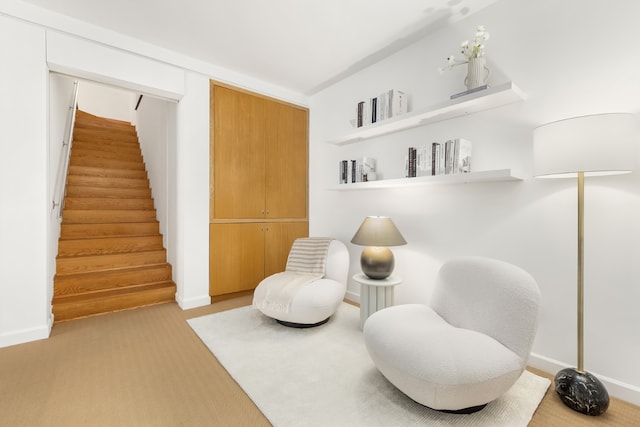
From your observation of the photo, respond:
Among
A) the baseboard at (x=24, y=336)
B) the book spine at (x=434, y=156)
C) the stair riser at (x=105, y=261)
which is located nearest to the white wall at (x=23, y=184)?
the baseboard at (x=24, y=336)

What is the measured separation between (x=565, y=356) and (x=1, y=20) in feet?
15.1

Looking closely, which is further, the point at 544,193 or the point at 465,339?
the point at 544,193

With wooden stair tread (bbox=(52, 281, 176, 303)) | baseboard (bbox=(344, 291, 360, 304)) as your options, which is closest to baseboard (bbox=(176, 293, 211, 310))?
wooden stair tread (bbox=(52, 281, 176, 303))

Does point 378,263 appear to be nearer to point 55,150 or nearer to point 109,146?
point 55,150

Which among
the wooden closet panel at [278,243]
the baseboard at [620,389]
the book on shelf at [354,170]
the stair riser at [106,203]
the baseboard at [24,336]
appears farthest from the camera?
the stair riser at [106,203]

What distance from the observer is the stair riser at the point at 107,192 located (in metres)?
3.92

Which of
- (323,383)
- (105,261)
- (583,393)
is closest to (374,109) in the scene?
(323,383)

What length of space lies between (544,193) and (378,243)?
1.16 metres

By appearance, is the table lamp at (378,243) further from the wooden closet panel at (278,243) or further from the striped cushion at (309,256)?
the wooden closet panel at (278,243)

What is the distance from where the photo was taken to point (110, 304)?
2.83 meters

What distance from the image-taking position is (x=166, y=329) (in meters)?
2.46

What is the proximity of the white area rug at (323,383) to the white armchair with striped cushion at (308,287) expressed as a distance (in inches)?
6.3

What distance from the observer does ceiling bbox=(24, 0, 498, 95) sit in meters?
2.17

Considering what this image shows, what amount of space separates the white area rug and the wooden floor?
0.26 ft
